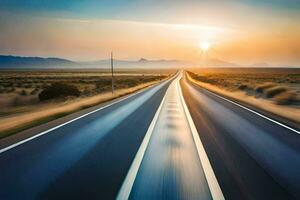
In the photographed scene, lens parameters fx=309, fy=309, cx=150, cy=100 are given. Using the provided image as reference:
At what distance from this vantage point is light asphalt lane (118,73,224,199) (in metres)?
4.48

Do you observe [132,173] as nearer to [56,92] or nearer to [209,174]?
[209,174]

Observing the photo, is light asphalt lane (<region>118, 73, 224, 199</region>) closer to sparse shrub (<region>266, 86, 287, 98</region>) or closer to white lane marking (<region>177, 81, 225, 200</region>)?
white lane marking (<region>177, 81, 225, 200</region>)

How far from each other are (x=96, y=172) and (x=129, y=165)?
28.9 inches

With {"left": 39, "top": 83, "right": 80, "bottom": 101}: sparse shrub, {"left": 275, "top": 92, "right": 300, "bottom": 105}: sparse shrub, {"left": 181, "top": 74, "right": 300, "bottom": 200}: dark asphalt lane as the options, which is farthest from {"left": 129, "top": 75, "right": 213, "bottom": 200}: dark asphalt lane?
{"left": 39, "top": 83, "right": 80, "bottom": 101}: sparse shrub

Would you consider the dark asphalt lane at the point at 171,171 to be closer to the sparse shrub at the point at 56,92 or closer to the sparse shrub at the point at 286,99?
the sparse shrub at the point at 286,99

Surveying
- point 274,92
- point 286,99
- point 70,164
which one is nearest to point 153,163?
point 70,164

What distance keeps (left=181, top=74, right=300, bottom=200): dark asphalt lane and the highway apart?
0.02m

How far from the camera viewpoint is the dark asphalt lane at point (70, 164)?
450 cm

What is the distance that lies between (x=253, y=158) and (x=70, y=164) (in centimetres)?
373

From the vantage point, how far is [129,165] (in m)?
5.88

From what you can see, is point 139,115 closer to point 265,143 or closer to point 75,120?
point 75,120

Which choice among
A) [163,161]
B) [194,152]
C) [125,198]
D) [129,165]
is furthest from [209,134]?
[125,198]

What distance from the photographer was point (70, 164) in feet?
19.2

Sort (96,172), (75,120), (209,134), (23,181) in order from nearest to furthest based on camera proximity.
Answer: (23,181) < (96,172) < (209,134) < (75,120)
